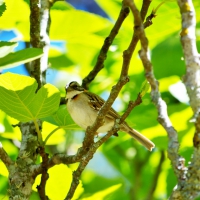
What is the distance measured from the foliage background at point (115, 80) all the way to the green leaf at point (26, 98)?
1.86 ft

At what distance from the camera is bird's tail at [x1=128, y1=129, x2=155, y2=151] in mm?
4307

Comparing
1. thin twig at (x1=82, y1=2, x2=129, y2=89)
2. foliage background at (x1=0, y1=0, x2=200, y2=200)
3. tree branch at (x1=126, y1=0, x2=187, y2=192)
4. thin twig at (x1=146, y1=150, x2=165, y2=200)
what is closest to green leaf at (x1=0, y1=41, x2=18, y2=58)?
tree branch at (x1=126, y1=0, x2=187, y2=192)

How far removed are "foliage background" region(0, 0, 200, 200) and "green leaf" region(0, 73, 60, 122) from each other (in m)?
0.57

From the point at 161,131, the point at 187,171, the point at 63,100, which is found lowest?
the point at 161,131

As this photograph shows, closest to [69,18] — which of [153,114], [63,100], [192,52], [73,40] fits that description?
[73,40]

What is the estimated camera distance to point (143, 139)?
14.3 ft

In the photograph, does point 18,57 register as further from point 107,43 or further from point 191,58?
point 107,43

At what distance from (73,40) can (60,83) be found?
4.68 ft

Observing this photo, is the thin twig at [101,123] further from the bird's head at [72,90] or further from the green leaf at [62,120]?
the bird's head at [72,90]

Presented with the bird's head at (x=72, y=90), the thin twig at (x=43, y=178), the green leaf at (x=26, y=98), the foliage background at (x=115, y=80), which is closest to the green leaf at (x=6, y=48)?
the green leaf at (x=26, y=98)

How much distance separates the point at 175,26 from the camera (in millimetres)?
3979

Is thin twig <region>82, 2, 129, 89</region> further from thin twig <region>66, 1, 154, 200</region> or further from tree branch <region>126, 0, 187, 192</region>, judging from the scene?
tree branch <region>126, 0, 187, 192</region>

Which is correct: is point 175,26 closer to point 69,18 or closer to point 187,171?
point 69,18

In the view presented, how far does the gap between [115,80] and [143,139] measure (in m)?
0.67
